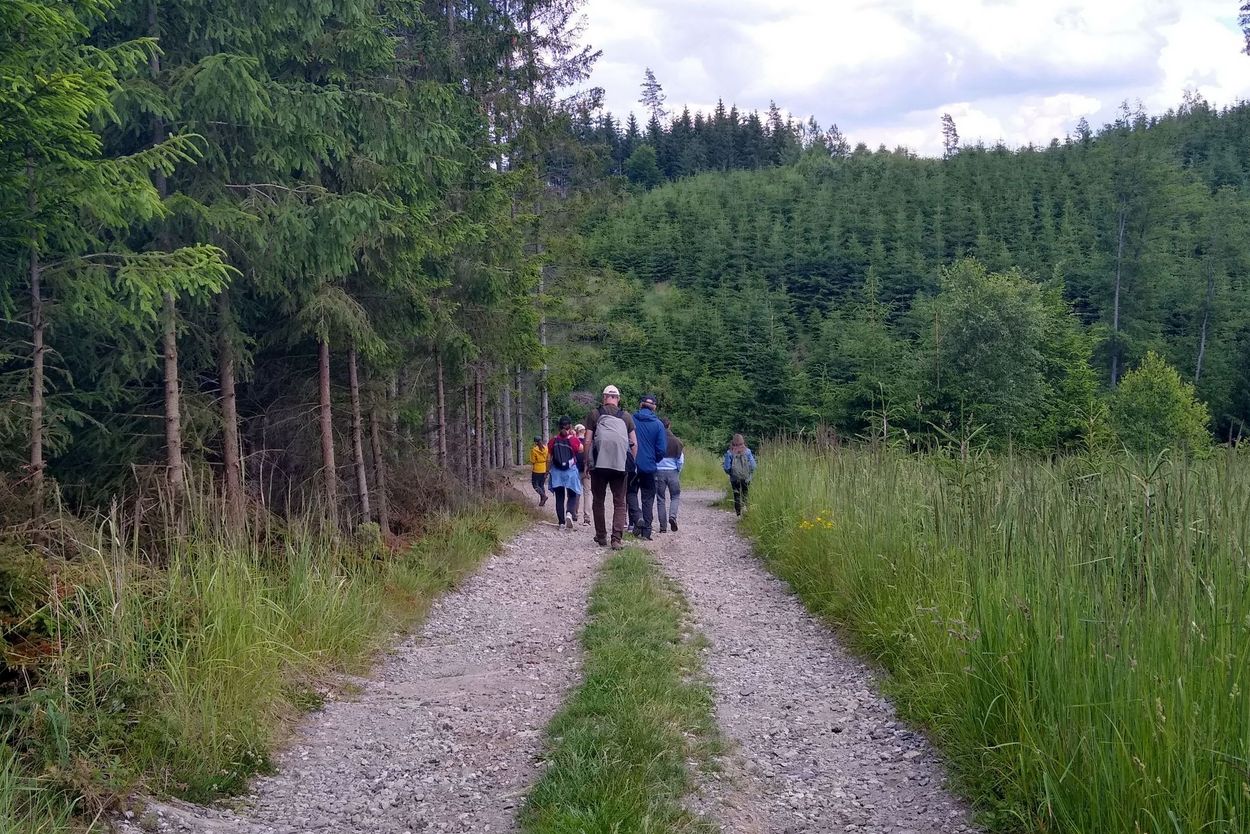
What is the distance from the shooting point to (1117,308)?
180ft

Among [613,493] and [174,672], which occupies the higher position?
[174,672]

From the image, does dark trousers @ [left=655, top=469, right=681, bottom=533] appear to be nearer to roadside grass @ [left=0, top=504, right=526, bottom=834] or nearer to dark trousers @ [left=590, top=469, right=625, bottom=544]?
dark trousers @ [left=590, top=469, right=625, bottom=544]

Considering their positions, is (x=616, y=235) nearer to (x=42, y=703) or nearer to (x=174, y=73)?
(x=174, y=73)


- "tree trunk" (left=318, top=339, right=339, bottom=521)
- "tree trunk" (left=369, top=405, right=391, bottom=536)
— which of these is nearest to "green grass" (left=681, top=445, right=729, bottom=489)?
"tree trunk" (left=369, top=405, right=391, bottom=536)

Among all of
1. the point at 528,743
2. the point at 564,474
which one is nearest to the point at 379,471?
the point at 564,474

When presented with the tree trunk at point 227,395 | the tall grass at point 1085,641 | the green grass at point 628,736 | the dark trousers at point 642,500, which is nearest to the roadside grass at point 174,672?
the green grass at point 628,736

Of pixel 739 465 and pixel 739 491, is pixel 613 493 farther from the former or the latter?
pixel 739 491

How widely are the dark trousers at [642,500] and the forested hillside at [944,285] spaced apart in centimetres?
1071

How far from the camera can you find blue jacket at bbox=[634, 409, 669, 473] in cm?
1313

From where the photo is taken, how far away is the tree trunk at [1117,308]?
53812 millimetres

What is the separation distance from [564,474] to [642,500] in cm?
192

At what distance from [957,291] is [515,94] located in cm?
1838

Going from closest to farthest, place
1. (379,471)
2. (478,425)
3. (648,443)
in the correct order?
(379,471), (648,443), (478,425)

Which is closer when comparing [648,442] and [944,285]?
[648,442]
